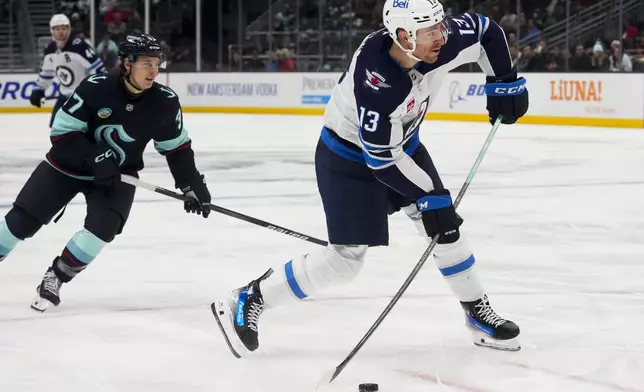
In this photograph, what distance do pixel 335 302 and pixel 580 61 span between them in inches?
363

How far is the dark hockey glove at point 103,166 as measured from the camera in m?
3.45

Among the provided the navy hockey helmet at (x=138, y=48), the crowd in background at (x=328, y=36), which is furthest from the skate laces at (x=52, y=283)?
the crowd in background at (x=328, y=36)

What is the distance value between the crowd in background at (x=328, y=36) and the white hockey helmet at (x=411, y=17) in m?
9.51

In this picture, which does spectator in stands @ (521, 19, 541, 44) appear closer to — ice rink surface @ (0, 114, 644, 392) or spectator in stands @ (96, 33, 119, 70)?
spectator in stands @ (96, 33, 119, 70)

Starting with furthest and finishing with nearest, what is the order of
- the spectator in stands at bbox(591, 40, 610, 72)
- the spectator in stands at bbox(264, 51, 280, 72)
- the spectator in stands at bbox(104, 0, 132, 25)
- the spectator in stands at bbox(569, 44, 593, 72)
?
the spectator in stands at bbox(104, 0, 132, 25) < the spectator in stands at bbox(264, 51, 280, 72) < the spectator in stands at bbox(569, 44, 593, 72) < the spectator in stands at bbox(591, 40, 610, 72)

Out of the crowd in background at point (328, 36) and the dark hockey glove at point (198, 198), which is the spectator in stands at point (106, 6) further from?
the dark hockey glove at point (198, 198)

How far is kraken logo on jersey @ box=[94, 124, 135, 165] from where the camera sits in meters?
3.56

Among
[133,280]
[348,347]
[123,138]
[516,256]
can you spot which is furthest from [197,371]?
[516,256]

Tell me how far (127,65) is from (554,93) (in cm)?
941

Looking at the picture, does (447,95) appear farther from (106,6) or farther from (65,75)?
(106,6)

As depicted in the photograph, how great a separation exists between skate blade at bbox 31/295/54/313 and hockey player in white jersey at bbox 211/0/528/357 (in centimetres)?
78

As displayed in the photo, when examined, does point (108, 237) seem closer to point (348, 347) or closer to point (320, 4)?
point (348, 347)

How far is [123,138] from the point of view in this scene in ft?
11.8

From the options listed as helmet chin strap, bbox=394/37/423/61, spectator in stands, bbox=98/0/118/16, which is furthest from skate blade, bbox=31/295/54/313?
spectator in stands, bbox=98/0/118/16
